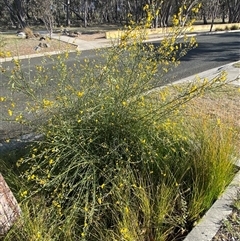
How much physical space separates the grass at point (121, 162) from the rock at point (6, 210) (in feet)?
0.24

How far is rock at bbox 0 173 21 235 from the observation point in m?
1.73

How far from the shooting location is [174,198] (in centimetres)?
210

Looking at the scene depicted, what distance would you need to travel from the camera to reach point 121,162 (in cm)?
214

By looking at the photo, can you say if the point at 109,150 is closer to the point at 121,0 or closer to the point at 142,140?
the point at 142,140

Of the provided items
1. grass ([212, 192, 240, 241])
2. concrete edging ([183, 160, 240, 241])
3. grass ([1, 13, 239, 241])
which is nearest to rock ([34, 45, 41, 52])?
grass ([1, 13, 239, 241])

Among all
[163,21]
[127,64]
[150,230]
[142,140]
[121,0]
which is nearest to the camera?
[150,230]

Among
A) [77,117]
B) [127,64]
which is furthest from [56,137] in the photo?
[127,64]

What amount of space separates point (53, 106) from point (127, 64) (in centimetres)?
93

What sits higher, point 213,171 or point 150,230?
point 213,171

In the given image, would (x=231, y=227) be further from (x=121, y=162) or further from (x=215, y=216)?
(x=121, y=162)

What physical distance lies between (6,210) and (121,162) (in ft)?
3.20

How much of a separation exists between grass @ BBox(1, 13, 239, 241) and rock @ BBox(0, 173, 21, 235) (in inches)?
2.9

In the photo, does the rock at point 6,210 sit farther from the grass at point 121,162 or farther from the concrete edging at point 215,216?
the concrete edging at point 215,216

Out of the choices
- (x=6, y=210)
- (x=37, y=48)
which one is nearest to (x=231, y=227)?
(x=6, y=210)
